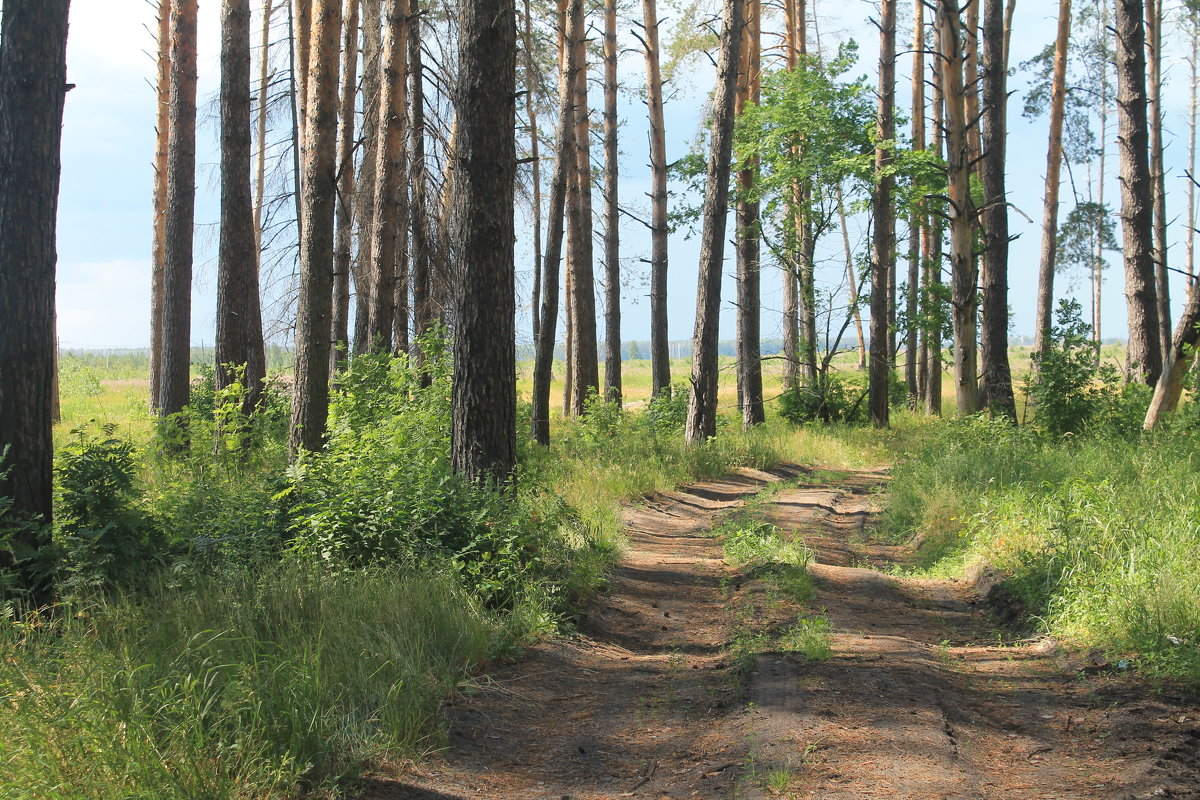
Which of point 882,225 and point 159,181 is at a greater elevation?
point 159,181

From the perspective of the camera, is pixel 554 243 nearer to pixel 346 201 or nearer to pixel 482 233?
pixel 346 201

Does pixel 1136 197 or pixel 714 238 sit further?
pixel 1136 197

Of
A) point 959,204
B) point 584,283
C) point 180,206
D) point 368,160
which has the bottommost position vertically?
point 584,283

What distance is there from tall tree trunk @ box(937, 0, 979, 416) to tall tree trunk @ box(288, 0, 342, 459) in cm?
944

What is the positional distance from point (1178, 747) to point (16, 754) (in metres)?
4.90

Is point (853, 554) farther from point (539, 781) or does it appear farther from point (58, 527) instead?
point (58, 527)

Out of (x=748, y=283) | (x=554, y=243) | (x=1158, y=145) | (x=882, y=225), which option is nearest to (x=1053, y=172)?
(x=1158, y=145)

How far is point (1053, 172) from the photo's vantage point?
24500 millimetres

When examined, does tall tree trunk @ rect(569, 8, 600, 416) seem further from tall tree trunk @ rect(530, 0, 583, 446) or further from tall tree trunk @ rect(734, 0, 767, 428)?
tall tree trunk @ rect(530, 0, 583, 446)

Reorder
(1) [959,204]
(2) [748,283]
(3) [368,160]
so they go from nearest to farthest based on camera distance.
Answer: (1) [959,204] → (3) [368,160] → (2) [748,283]

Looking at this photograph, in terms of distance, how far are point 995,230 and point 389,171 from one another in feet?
34.1

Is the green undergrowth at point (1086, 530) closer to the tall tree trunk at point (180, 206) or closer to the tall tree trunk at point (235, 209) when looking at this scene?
the tall tree trunk at point (235, 209)

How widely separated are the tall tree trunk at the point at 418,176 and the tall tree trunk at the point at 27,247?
319 inches

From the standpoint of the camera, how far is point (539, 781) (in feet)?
13.2
